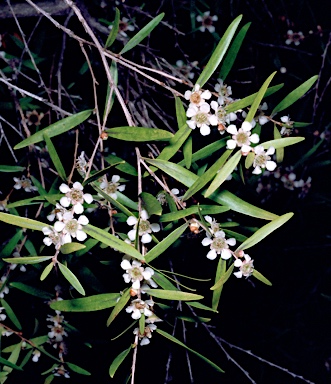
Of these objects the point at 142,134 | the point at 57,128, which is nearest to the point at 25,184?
the point at 57,128

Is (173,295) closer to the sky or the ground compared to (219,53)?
closer to the ground

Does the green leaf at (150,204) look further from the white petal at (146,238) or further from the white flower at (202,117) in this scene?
the white flower at (202,117)

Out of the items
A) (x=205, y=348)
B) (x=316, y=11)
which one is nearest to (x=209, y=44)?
(x=316, y=11)

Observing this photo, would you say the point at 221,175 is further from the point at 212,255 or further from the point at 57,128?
Answer: the point at 57,128

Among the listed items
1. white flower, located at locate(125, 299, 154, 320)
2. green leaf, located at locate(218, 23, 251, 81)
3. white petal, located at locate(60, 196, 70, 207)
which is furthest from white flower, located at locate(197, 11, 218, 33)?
white flower, located at locate(125, 299, 154, 320)

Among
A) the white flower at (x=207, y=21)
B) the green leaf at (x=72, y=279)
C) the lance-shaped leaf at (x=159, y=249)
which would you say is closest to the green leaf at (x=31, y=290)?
the green leaf at (x=72, y=279)

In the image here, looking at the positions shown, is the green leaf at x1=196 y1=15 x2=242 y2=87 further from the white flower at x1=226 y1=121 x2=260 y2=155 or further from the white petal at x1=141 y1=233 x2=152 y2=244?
the white petal at x1=141 y1=233 x2=152 y2=244

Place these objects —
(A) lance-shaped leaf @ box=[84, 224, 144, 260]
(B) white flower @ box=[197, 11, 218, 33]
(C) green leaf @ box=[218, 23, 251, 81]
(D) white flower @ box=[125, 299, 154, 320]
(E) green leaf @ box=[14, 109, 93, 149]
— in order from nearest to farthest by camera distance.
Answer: (A) lance-shaped leaf @ box=[84, 224, 144, 260], (D) white flower @ box=[125, 299, 154, 320], (E) green leaf @ box=[14, 109, 93, 149], (C) green leaf @ box=[218, 23, 251, 81], (B) white flower @ box=[197, 11, 218, 33]

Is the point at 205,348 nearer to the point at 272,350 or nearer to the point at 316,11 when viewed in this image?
the point at 272,350

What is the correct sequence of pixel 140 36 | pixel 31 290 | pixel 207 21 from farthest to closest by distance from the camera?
1. pixel 207 21
2. pixel 31 290
3. pixel 140 36
